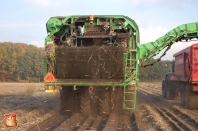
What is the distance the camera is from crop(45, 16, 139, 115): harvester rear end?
38.4ft

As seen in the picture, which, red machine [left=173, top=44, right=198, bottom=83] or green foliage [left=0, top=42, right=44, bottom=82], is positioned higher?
green foliage [left=0, top=42, right=44, bottom=82]

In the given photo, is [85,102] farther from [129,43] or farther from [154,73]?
[154,73]

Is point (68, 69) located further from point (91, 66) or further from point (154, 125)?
point (154, 125)

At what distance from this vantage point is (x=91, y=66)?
11.9 meters

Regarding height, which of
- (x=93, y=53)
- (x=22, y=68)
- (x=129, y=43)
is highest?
(x=22, y=68)

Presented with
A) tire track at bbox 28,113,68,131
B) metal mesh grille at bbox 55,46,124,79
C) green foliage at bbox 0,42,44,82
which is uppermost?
green foliage at bbox 0,42,44,82

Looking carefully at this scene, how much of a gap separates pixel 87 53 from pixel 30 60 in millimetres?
76004

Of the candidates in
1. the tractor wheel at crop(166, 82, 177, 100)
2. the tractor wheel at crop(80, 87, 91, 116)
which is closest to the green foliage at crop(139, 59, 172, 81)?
the tractor wheel at crop(166, 82, 177, 100)

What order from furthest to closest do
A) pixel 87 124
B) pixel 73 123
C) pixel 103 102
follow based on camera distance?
1. pixel 103 102
2. pixel 73 123
3. pixel 87 124

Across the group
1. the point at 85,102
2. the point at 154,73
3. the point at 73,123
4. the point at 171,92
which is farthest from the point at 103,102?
the point at 154,73

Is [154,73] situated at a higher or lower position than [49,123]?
higher

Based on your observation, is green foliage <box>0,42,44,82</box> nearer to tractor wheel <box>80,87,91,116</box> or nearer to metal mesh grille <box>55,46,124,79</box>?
tractor wheel <box>80,87,91,116</box>

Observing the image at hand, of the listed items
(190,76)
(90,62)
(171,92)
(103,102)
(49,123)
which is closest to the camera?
(49,123)

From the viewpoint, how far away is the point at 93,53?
11633 mm
